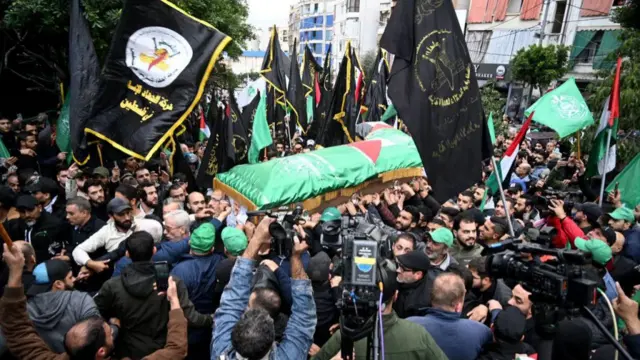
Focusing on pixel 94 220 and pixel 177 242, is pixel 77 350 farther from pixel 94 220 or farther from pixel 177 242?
pixel 94 220

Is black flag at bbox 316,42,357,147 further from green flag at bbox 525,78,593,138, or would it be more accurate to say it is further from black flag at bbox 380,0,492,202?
black flag at bbox 380,0,492,202

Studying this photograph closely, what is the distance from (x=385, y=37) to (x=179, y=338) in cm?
268

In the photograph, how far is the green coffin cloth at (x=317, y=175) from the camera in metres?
6.37

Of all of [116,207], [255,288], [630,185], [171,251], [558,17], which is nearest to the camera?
[255,288]

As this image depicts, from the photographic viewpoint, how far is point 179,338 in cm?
270

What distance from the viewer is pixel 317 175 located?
6844 millimetres

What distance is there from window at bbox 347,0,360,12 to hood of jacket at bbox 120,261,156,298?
175ft

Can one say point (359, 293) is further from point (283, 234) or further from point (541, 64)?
point (541, 64)

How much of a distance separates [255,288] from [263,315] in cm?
63

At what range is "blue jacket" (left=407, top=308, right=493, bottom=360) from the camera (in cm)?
270

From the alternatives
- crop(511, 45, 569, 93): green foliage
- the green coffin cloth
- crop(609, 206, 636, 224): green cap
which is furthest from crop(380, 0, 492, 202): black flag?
crop(511, 45, 569, 93): green foliage

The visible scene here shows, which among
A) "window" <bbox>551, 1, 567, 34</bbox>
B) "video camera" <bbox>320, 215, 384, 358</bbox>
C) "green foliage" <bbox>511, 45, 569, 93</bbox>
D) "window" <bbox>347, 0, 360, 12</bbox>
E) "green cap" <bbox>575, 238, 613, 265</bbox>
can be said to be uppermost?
"window" <bbox>347, 0, 360, 12</bbox>

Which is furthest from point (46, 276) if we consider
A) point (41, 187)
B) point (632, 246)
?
point (632, 246)

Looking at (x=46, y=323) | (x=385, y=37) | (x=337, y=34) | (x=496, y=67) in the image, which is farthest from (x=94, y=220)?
(x=337, y=34)
